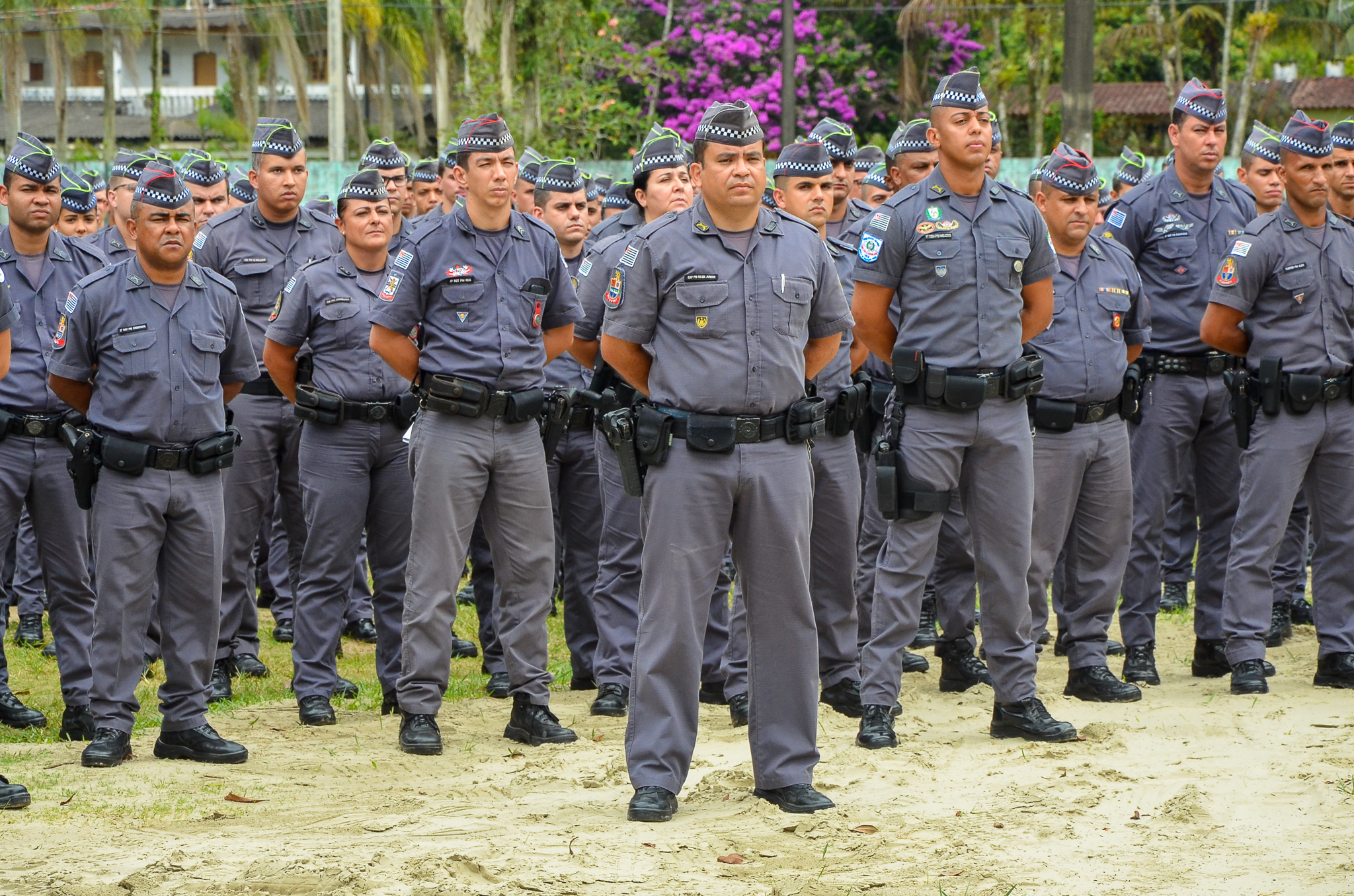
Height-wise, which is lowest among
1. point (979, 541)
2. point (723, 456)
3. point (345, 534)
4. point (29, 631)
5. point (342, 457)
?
point (29, 631)

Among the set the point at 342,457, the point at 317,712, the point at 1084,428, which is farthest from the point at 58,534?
the point at 1084,428

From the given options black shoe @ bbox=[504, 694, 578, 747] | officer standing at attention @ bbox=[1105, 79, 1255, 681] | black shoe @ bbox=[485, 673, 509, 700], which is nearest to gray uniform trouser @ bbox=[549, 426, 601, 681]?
black shoe @ bbox=[485, 673, 509, 700]

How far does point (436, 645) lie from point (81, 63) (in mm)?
52536

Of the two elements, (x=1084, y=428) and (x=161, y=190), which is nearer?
(x=161, y=190)

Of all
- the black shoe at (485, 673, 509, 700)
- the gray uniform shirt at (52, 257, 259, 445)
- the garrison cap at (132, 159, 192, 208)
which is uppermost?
the garrison cap at (132, 159, 192, 208)

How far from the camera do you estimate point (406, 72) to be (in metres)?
45.0

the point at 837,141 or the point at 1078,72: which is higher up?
the point at 1078,72

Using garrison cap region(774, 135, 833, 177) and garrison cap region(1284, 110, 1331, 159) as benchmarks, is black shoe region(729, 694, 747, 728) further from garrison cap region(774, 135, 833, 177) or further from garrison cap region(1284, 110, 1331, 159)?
garrison cap region(1284, 110, 1331, 159)

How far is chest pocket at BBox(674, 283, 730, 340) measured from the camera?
17.9ft

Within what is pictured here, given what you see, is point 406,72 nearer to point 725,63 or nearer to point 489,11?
point 725,63

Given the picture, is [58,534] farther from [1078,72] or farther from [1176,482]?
[1078,72]

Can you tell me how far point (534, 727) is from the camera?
676cm

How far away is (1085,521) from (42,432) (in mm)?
4821

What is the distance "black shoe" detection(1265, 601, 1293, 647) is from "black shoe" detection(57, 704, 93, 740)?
616cm
